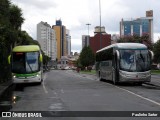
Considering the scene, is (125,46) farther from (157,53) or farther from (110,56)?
(157,53)

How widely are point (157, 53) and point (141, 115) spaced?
7148 centimetres

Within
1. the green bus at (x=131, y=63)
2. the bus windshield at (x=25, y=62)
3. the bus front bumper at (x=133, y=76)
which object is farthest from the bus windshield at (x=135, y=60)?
the bus windshield at (x=25, y=62)

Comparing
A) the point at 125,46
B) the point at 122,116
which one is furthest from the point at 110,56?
the point at 122,116

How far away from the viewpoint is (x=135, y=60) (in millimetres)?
32750

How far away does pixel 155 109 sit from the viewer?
16.0 metres

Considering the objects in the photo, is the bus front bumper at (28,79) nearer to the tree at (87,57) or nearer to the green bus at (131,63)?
the green bus at (131,63)

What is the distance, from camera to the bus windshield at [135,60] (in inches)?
1277

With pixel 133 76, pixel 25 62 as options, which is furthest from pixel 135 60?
pixel 25 62

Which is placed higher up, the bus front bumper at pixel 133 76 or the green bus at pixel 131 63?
the green bus at pixel 131 63

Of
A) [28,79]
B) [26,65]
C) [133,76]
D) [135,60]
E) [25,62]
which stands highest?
[135,60]

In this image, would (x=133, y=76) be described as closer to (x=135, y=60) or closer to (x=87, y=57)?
(x=135, y=60)

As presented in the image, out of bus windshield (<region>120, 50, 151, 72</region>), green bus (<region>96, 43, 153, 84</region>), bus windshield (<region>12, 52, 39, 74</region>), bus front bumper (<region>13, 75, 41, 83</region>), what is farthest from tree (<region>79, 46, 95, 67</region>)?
bus windshield (<region>120, 50, 151, 72</region>)

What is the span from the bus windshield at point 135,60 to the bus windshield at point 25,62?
730cm

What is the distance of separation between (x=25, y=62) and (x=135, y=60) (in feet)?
29.4
